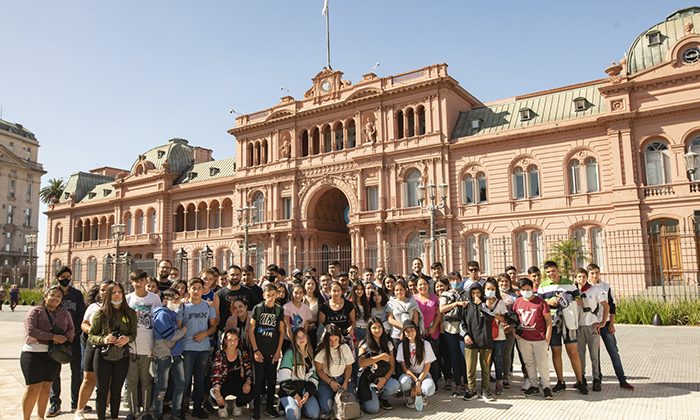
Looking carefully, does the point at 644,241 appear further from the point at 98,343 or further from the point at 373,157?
the point at 98,343

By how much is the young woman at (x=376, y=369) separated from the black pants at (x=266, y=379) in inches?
53.9

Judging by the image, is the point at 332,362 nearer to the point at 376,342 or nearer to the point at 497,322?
the point at 376,342

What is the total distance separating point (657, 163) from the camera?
2541cm

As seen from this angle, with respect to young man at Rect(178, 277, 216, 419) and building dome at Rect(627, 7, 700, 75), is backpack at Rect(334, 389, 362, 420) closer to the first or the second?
young man at Rect(178, 277, 216, 419)

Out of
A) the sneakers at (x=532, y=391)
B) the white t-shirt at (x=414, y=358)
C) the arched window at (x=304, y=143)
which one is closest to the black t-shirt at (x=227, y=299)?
the white t-shirt at (x=414, y=358)

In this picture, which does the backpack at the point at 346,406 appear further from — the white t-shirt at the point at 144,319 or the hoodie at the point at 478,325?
the white t-shirt at the point at 144,319

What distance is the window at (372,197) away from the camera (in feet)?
110

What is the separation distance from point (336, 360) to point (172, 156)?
43.8 metres

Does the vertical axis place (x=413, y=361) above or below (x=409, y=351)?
below

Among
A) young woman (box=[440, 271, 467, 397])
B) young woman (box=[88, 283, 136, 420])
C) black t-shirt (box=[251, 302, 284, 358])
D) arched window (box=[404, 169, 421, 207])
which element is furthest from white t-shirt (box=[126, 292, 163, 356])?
arched window (box=[404, 169, 421, 207])

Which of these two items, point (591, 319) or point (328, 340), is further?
point (591, 319)

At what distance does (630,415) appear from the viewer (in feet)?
24.0

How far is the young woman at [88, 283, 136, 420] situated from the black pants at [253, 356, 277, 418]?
1911 millimetres

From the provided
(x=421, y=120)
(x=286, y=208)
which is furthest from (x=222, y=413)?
(x=286, y=208)
